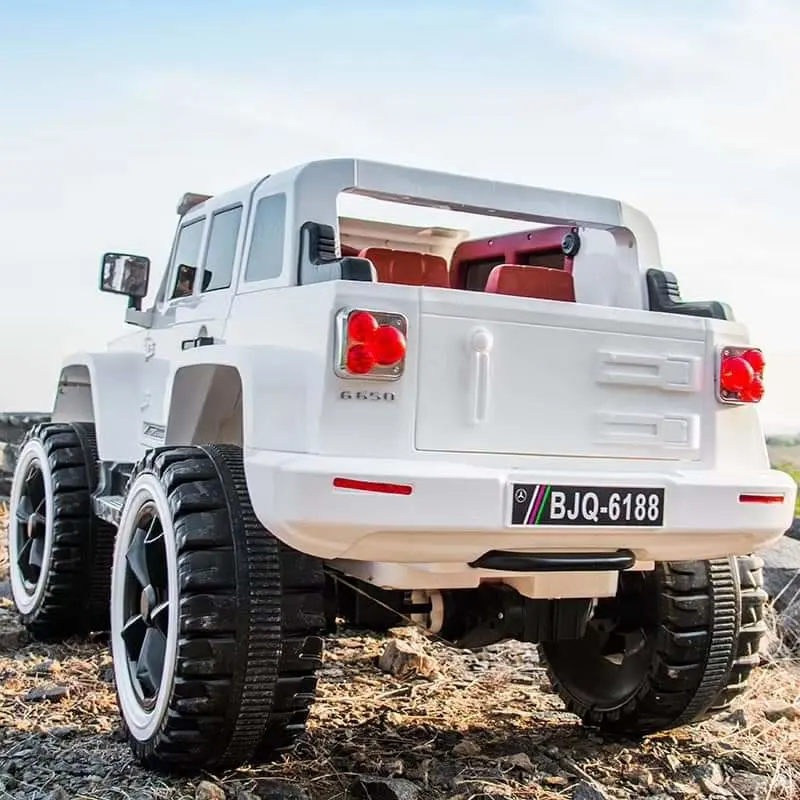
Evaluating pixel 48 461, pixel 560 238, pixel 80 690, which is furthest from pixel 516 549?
pixel 48 461

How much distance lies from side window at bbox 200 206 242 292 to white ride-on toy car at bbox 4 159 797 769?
0.02m

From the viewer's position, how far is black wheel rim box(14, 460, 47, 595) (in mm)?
6465

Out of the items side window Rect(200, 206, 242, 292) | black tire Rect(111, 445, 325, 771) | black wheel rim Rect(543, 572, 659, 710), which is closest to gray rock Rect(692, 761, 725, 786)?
black wheel rim Rect(543, 572, 659, 710)

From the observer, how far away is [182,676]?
12.3 ft

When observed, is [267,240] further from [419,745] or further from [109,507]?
[419,745]

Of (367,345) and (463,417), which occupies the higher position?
(367,345)

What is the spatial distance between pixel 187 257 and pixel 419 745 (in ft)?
8.25

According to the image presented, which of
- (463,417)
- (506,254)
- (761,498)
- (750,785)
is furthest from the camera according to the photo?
(506,254)

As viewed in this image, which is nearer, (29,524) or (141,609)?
(141,609)

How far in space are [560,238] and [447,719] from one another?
219 cm

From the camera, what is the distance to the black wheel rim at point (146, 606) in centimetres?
412

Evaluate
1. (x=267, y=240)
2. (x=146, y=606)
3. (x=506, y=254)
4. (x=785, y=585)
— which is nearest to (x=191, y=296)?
(x=267, y=240)

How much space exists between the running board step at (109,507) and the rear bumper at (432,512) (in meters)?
1.59

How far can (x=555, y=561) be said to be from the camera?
377 cm
